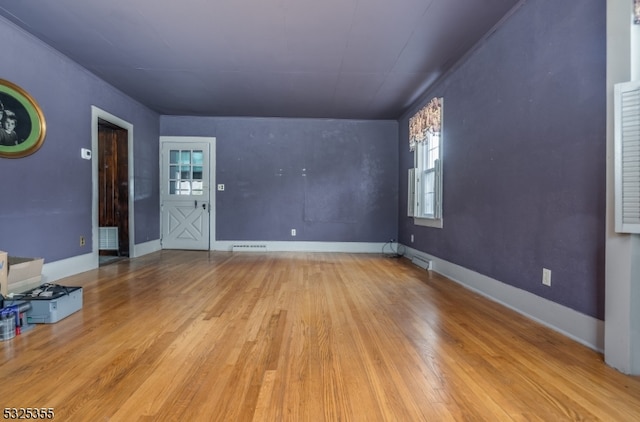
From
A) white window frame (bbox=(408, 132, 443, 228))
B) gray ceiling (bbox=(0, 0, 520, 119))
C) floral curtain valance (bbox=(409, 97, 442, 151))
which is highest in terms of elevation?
gray ceiling (bbox=(0, 0, 520, 119))

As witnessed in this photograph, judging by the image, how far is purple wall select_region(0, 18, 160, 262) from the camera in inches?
120

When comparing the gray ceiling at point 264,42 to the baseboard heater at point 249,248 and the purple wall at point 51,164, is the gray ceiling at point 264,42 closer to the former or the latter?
the purple wall at point 51,164

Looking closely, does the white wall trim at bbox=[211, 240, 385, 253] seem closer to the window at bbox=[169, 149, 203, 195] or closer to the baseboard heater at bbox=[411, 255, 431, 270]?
the window at bbox=[169, 149, 203, 195]

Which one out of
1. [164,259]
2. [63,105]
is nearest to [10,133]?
[63,105]

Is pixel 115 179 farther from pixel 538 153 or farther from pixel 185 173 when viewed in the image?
pixel 538 153

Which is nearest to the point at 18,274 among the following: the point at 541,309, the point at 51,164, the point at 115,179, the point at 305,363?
the point at 51,164

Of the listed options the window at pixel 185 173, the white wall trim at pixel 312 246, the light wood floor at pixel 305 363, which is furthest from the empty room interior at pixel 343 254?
the window at pixel 185 173

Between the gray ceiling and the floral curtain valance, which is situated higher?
the gray ceiling

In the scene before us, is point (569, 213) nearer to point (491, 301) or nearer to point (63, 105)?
point (491, 301)

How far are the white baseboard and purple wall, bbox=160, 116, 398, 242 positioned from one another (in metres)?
2.89

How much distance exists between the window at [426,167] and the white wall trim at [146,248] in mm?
4664

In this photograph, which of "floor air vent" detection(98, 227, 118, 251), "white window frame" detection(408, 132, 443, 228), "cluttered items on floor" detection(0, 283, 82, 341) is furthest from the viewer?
"floor air vent" detection(98, 227, 118, 251)

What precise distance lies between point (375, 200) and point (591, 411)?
510 centimetres

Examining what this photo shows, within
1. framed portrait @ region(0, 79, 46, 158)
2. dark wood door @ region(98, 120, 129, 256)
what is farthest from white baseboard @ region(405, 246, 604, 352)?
dark wood door @ region(98, 120, 129, 256)
